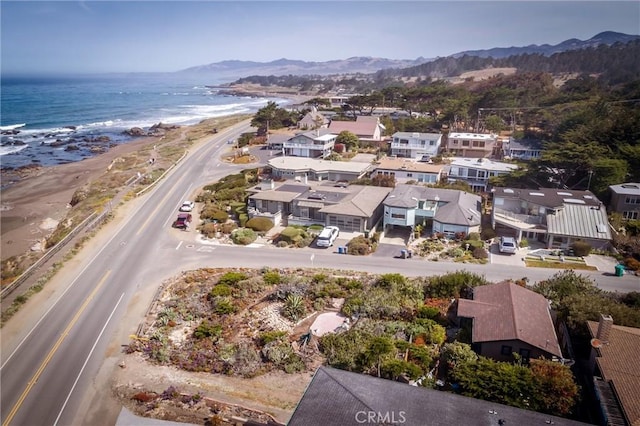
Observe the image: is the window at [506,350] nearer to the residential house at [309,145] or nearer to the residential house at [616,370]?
the residential house at [616,370]

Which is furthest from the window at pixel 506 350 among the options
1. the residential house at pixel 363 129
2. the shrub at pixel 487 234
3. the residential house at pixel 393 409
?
the residential house at pixel 363 129

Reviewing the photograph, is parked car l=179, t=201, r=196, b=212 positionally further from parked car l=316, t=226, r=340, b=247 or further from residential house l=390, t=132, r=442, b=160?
residential house l=390, t=132, r=442, b=160

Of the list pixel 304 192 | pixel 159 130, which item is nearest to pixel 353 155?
pixel 304 192

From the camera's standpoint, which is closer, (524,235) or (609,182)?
(524,235)

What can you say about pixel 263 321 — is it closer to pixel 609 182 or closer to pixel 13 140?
pixel 609 182

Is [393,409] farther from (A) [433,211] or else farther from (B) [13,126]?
(B) [13,126]

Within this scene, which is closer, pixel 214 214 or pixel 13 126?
pixel 214 214

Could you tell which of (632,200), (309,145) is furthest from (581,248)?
(309,145)
